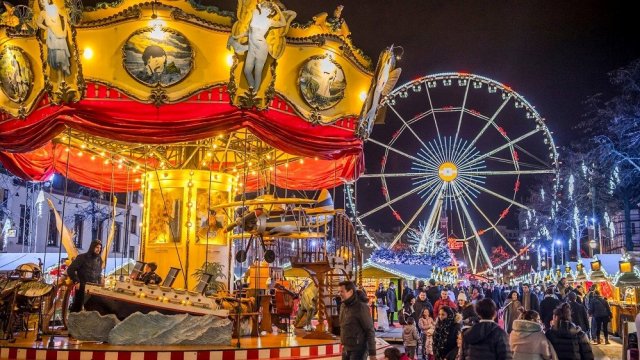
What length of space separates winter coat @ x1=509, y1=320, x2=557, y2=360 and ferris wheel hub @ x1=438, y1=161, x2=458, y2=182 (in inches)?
865

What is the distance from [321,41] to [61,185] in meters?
29.6

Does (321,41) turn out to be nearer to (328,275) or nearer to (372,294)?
(328,275)

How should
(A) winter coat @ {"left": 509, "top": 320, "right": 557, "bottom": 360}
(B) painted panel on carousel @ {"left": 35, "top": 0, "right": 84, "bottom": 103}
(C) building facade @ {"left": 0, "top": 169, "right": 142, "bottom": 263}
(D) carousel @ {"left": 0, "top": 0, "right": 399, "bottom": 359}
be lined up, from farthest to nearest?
(C) building facade @ {"left": 0, "top": 169, "right": 142, "bottom": 263} < (D) carousel @ {"left": 0, "top": 0, "right": 399, "bottom": 359} < (B) painted panel on carousel @ {"left": 35, "top": 0, "right": 84, "bottom": 103} < (A) winter coat @ {"left": 509, "top": 320, "right": 557, "bottom": 360}

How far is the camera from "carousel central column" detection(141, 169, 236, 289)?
46.4 feet

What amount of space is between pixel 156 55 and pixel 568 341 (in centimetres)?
753

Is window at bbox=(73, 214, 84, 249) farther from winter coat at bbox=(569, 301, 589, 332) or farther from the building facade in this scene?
winter coat at bbox=(569, 301, 589, 332)

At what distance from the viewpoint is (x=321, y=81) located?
1166 centimetres

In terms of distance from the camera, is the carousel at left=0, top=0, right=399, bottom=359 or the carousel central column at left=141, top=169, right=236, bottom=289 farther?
the carousel central column at left=141, top=169, right=236, bottom=289

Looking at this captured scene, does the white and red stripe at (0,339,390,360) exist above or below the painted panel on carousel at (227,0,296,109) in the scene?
below

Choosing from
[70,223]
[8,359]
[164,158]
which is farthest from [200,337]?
[70,223]

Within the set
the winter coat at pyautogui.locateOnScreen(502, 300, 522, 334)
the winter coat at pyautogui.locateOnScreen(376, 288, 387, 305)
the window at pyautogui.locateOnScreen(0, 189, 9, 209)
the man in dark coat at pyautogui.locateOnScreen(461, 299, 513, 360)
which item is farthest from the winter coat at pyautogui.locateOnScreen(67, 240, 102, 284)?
the window at pyautogui.locateOnScreen(0, 189, 9, 209)

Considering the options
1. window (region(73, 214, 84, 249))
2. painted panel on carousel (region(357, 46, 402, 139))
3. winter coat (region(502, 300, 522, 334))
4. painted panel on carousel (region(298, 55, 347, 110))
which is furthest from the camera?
window (region(73, 214, 84, 249))

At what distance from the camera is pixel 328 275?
39.7 feet

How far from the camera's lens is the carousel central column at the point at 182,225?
46.4ft
